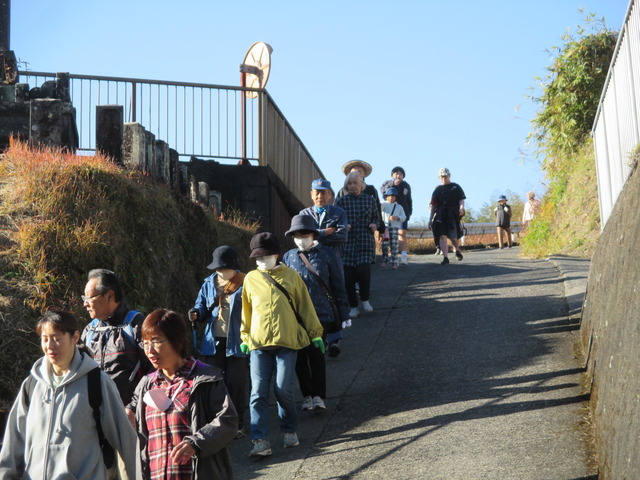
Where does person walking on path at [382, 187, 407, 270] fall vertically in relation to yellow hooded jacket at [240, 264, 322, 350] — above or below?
above

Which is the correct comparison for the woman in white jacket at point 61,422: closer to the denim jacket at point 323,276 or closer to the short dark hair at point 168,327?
the short dark hair at point 168,327

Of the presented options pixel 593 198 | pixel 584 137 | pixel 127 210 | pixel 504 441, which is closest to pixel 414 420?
pixel 504 441

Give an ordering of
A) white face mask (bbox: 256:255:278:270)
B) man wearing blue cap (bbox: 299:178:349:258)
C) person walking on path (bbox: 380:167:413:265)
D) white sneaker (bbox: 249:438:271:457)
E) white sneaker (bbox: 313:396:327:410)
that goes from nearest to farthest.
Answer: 1. white sneaker (bbox: 249:438:271:457)
2. white face mask (bbox: 256:255:278:270)
3. white sneaker (bbox: 313:396:327:410)
4. man wearing blue cap (bbox: 299:178:349:258)
5. person walking on path (bbox: 380:167:413:265)

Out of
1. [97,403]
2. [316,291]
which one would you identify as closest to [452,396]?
[316,291]

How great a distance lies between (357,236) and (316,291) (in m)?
3.17

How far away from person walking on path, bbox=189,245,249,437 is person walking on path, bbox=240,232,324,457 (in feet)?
0.67

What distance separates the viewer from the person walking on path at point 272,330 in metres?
8.08

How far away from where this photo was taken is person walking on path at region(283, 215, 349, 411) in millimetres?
9133

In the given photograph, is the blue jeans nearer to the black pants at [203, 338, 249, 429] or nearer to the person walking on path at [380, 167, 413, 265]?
the black pants at [203, 338, 249, 429]

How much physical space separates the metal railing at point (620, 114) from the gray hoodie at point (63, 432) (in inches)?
202

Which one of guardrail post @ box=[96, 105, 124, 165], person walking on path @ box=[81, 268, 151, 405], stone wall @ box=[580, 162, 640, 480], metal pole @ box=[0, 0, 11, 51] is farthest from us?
metal pole @ box=[0, 0, 11, 51]

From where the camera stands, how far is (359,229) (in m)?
12.8

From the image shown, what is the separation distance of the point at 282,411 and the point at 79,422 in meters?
3.27

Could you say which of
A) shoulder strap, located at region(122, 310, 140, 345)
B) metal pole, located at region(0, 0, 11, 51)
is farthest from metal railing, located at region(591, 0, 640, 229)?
metal pole, located at region(0, 0, 11, 51)
